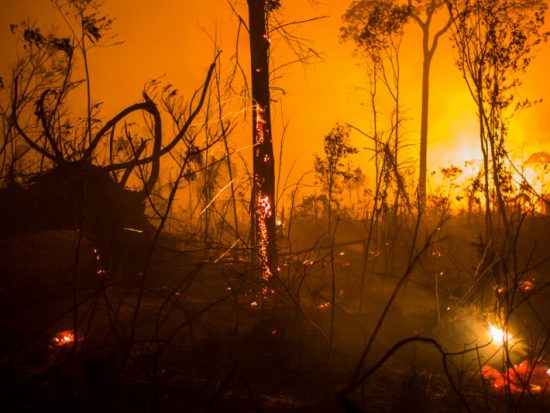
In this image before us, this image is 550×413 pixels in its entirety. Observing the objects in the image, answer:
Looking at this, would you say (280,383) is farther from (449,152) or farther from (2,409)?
(449,152)

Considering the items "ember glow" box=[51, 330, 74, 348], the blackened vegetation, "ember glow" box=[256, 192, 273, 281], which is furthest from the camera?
"ember glow" box=[256, 192, 273, 281]

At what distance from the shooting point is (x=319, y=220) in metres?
14.5

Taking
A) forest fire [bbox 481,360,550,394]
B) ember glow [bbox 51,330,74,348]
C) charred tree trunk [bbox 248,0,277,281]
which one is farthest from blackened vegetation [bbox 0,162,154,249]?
forest fire [bbox 481,360,550,394]

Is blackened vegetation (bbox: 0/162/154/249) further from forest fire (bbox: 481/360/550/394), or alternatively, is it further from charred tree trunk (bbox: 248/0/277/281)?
forest fire (bbox: 481/360/550/394)

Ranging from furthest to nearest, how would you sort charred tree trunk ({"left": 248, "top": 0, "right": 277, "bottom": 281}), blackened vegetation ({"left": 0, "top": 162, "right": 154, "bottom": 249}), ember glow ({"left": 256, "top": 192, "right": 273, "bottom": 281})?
charred tree trunk ({"left": 248, "top": 0, "right": 277, "bottom": 281}), ember glow ({"left": 256, "top": 192, "right": 273, "bottom": 281}), blackened vegetation ({"left": 0, "top": 162, "right": 154, "bottom": 249})

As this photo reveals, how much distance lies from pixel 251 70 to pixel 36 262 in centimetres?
364

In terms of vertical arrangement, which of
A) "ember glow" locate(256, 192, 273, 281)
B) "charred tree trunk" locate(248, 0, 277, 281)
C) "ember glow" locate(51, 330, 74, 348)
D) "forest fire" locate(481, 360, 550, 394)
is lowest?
"forest fire" locate(481, 360, 550, 394)

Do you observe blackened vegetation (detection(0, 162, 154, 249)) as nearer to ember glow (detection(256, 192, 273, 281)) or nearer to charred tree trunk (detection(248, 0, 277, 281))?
ember glow (detection(256, 192, 273, 281))

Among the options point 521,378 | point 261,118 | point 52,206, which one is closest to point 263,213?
point 261,118

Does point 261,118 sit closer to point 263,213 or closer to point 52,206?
point 263,213

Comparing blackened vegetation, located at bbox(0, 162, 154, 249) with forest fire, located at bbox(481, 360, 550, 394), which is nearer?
forest fire, located at bbox(481, 360, 550, 394)

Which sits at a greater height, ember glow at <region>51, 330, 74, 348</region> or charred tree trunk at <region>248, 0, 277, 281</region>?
charred tree trunk at <region>248, 0, 277, 281</region>

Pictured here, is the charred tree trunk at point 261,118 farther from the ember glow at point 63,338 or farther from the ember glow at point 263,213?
the ember glow at point 63,338

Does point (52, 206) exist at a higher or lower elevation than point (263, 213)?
higher
